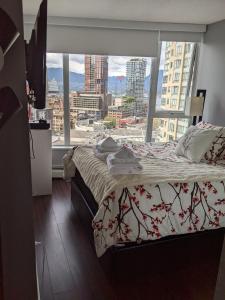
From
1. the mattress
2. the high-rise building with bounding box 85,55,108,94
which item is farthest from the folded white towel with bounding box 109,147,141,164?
the high-rise building with bounding box 85,55,108,94

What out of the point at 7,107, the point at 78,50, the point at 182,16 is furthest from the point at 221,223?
the point at 78,50

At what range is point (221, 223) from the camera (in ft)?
7.23

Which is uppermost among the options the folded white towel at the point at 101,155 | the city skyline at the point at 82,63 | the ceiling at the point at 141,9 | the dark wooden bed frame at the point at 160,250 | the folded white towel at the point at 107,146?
the ceiling at the point at 141,9

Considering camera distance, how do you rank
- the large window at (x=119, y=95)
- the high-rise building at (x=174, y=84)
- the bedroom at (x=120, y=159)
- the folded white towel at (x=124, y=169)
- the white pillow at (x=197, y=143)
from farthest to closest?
1. the high-rise building at (x=174, y=84)
2. the large window at (x=119, y=95)
3. the white pillow at (x=197, y=143)
4. the folded white towel at (x=124, y=169)
5. the bedroom at (x=120, y=159)

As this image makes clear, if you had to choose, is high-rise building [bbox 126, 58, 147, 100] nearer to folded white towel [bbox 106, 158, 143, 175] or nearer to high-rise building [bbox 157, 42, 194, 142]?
high-rise building [bbox 157, 42, 194, 142]

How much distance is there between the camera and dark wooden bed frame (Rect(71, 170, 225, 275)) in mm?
1995

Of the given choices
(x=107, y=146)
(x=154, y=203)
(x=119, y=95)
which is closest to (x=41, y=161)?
(x=107, y=146)

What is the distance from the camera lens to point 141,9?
10.2ft

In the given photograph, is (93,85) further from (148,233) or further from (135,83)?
(148,233)

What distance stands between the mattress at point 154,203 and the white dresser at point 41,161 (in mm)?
1230

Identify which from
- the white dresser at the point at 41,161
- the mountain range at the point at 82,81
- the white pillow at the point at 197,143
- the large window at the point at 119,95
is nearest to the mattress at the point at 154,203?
the white pillow at the point at 197,143

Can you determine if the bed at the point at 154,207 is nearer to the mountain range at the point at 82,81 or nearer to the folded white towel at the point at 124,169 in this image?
the folded white towel at the point at 124,169

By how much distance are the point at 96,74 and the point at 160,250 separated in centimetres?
291

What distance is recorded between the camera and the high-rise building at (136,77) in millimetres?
4133
